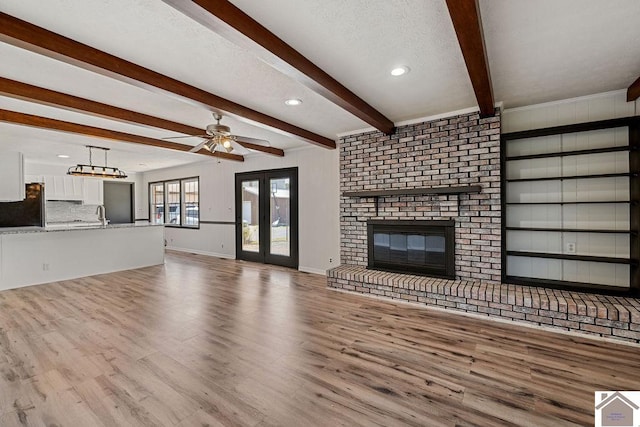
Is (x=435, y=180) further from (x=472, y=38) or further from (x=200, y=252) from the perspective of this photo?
(x=200, y=252)

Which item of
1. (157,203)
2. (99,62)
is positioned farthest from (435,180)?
(157,203)

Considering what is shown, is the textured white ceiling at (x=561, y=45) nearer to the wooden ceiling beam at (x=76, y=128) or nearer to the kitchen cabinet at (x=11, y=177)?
the wooden ceiling beam at (x=76, y=128)

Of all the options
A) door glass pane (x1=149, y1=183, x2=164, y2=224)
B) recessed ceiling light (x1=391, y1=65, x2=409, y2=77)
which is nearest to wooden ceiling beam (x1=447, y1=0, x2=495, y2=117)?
recessed ceiling light (x1=391, y1=65, x2=409, y2=77)

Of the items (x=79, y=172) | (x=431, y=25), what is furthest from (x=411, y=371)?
(x=79, y=172)

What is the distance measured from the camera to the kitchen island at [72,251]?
15.8 ft

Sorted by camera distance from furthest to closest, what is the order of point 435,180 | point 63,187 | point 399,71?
point 63,187 → point 435,180 → point 399,71

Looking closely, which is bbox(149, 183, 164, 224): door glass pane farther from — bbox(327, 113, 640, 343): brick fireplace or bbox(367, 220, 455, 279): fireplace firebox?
bbox(367, 220, 455, 279): fireplace firebox

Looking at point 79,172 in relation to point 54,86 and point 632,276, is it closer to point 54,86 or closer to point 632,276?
point 54,86

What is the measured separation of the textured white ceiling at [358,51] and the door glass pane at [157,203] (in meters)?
6.03

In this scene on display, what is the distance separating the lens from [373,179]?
4609 millimetres

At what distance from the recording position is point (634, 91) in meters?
2.97

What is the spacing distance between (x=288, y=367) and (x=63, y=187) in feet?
29.4

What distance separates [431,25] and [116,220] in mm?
10556

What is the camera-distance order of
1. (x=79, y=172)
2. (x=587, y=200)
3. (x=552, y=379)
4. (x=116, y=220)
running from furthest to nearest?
(x=116, y=220) → (x=79, y=172) → (x=587, y=200) → (x=552, y=379)
